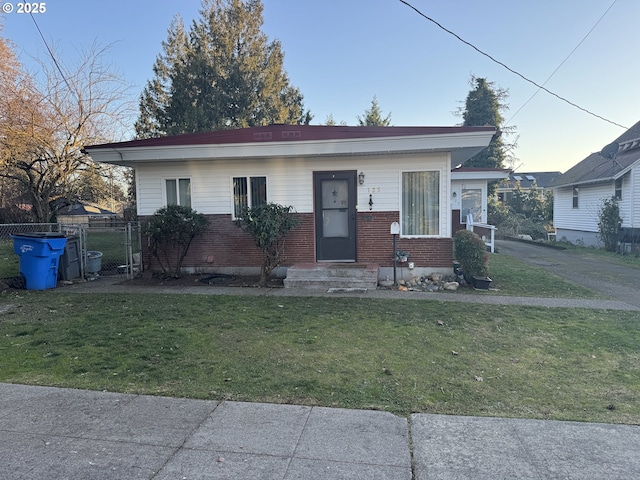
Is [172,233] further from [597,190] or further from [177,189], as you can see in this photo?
[597,190]

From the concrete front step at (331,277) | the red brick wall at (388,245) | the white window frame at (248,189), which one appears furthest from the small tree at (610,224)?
the white window frame at (248,189)

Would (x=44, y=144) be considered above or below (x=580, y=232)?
above

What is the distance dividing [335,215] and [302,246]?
3.55 ft

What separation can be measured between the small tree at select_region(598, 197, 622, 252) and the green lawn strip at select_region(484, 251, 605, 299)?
785 cm

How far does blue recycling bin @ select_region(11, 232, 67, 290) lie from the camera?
8.41m

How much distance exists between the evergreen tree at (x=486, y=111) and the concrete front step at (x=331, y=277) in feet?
84.8

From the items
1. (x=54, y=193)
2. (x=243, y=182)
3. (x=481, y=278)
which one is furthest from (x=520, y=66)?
(x=54, y=193)

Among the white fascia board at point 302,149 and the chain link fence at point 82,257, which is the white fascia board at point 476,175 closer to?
the white fascia board at point 302,149

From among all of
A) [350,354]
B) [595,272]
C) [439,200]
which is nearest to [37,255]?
[350,354]

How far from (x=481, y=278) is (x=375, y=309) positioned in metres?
3.03

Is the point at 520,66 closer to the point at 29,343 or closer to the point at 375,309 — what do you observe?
the point at 375,309

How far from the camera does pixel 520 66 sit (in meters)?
11.8

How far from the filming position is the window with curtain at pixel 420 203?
9.23 metres

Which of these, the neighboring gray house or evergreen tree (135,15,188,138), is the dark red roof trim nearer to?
the neighboring gray house
